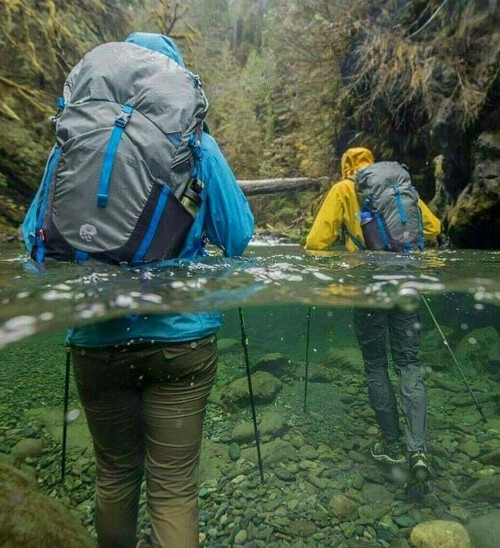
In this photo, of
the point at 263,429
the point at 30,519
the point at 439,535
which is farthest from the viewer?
the point at 263,429

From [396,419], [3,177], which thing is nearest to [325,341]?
[396,419]

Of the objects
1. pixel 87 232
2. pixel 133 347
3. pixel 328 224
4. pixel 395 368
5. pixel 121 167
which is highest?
pixel 121 167

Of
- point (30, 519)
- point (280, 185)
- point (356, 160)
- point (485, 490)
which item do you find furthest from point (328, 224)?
point (280, 185)

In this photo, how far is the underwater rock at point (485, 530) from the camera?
2.86 m

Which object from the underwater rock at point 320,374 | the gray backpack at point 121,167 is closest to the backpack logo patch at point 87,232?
the gray backpack at point 121,167

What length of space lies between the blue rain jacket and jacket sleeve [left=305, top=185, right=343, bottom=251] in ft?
6.09

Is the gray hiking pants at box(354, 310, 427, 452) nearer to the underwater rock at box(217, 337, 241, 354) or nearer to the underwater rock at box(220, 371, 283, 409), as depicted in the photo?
the underwater rock at box(220, 371, 283, 409)

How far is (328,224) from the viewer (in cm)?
389

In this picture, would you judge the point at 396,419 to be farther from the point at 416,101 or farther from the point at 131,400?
the point at 416,101

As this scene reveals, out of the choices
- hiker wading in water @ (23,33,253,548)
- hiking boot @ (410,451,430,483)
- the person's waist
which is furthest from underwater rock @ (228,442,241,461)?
the person's waist

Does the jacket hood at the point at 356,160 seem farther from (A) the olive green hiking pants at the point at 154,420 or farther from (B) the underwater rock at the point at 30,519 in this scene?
(B) the underwater rock at the point at 30,519

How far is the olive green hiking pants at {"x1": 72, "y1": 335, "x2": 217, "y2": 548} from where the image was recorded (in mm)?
1813

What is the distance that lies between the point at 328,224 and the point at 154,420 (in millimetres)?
2639

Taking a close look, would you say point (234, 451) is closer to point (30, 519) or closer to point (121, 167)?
point (30, 519)
